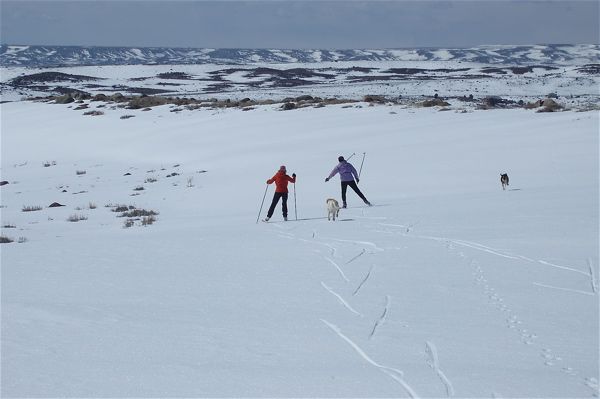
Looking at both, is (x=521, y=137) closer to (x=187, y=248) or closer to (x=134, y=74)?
(x=187, y=248)

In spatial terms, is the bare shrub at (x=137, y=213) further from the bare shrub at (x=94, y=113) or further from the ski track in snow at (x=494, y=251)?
the bare shrub at (x=94, y=113)

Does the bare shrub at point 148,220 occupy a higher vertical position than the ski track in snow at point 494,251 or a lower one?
higher

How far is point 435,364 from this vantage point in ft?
19.2

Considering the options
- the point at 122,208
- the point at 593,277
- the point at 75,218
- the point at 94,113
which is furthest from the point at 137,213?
the point at 94,113

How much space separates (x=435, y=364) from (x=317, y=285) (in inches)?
126

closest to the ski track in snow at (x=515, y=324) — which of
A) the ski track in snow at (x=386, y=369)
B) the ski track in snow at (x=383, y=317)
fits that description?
the ski track in snow at (x=383, y=317)

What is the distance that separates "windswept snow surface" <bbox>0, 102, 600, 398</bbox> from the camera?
218 inches

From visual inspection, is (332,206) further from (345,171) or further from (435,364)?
(435,364)

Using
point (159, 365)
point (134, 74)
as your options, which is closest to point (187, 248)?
point (159, 365)

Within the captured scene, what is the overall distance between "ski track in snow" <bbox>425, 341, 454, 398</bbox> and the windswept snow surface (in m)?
0.02

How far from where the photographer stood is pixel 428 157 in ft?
81.7

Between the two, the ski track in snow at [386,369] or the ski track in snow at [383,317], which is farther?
the ski track in snow at [383,317]

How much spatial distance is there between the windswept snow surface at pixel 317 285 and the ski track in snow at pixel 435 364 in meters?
0.02

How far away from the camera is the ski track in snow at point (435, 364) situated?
17.2 feet
